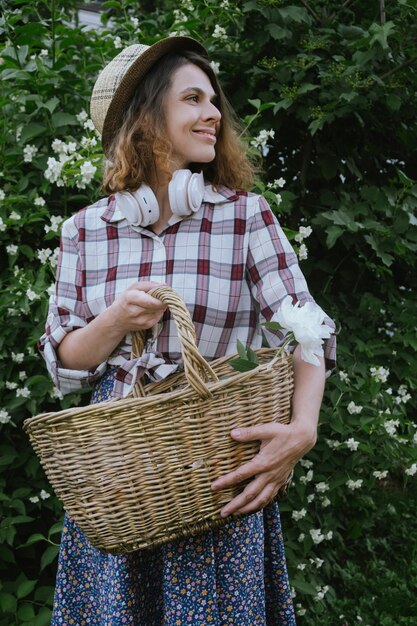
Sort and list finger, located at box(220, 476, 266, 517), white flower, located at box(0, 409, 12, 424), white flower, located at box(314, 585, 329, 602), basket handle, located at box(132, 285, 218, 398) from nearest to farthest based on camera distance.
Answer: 1. basket handle, located at box(132, 285, 218, 398)
2. finger, located at box(220, 476, 266, 517)
3. white flower, located at box(0, 409, 12, 424)
4. white flower, located at box(314, 585, 329, 602)

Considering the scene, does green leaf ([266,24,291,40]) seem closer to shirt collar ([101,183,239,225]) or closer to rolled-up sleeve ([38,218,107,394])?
shirt collar ([101,183,239,225])

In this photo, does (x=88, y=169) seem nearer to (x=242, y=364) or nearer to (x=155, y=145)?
(x=155, y=145)

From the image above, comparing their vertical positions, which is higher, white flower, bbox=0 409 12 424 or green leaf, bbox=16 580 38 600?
white flower, bbox=0 409 12 424

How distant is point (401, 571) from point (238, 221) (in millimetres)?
2237

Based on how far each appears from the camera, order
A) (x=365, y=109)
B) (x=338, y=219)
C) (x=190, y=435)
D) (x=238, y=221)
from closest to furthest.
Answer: (x=190, y=435), (x=238, y=221), (x=338, y=219), (x=365, y=109)

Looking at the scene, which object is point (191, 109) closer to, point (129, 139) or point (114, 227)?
point (129, 139)

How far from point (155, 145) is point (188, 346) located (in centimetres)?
60

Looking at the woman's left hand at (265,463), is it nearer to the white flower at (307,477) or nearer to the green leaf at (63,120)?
the white flower at (307,477)

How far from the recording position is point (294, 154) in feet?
10.6

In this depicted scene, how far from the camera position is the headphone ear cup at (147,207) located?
1.72 metres

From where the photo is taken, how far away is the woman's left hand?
1.49 metres

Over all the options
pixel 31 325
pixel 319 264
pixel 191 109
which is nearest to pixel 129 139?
pixel 191 109

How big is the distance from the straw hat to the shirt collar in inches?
8.1

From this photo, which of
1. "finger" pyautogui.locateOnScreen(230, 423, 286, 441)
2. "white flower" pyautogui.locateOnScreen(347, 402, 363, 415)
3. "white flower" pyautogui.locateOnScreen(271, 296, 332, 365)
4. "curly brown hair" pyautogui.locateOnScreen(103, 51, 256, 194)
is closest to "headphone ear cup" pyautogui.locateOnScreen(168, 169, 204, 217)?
"curly brown hair" pyautogui.locateOnScreen(103, 51, 256, 194)
